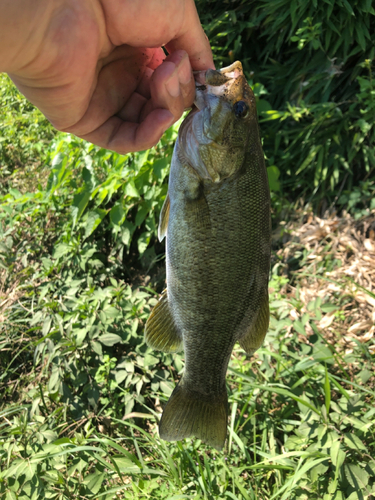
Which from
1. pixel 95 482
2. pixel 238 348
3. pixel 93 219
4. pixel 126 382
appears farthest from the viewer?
pixel 93 219

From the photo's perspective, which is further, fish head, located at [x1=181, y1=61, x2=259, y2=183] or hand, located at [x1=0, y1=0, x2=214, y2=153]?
fish head, located at [x1=181, y1=61, x2=259, y2=183]

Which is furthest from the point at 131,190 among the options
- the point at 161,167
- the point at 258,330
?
the point at 258,330

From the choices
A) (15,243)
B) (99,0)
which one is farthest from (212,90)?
(15,243)

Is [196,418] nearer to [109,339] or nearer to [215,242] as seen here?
[215,242]

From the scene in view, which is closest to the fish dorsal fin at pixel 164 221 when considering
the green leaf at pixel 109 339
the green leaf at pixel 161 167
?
the green leaf at pixel 109 339

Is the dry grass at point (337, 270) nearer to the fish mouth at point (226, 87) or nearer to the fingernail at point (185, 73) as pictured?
the fish mouth at point (226, 87)

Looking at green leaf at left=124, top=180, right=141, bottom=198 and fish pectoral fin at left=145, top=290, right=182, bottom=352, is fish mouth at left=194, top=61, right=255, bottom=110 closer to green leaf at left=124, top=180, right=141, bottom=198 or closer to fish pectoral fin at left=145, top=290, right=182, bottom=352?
fish pectoral fin at left=145, top=290, right=182, bottom=352

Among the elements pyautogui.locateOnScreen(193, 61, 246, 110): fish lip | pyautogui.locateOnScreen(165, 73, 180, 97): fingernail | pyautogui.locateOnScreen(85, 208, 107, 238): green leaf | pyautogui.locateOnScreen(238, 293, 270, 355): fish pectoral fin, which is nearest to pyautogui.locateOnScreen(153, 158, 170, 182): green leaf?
pyautogui.locateOnScreen(85, 208, 107, 238): green leaf
